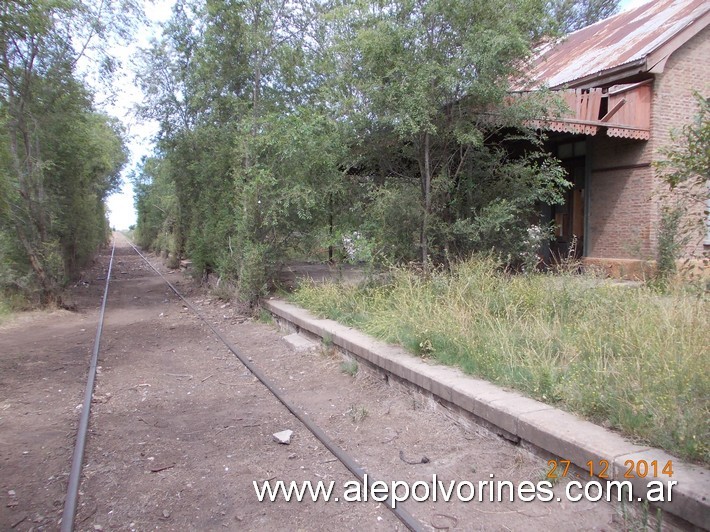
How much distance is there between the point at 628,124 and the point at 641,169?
1112mm

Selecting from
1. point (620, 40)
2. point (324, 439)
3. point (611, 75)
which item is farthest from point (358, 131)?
point (620, 40)

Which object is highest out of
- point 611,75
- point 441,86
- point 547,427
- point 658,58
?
point 658,58

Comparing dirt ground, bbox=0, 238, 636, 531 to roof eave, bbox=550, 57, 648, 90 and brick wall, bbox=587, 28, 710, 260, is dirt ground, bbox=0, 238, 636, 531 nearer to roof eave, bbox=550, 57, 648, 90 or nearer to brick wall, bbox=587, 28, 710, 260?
brick wall, bbox=587, 28, 710, 260

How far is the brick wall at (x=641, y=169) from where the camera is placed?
11.6 meters

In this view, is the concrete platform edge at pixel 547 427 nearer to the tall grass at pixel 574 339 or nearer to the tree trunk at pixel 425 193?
the tall grass at pixel 574 339

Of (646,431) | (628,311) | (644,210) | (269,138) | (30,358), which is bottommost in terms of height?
(30,358)

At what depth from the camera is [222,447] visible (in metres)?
4.51

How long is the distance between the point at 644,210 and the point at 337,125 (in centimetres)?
738

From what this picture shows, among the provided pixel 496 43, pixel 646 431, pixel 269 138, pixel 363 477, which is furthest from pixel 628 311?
pixel 269 138

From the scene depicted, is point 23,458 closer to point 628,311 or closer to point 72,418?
point 72,418

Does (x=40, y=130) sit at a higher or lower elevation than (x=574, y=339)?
higher

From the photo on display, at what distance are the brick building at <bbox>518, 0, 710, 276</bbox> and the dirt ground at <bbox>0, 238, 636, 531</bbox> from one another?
7559mm

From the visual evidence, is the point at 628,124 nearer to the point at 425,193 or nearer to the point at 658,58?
the point at 658,58

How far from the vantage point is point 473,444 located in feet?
13.7
